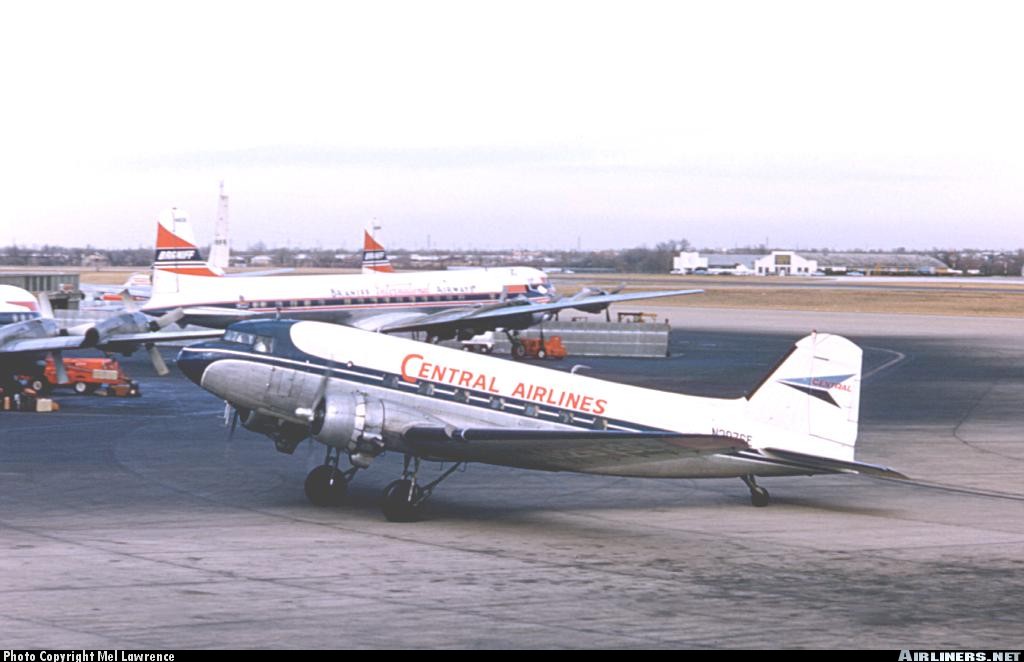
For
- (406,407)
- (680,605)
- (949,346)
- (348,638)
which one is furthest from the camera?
(949,346)

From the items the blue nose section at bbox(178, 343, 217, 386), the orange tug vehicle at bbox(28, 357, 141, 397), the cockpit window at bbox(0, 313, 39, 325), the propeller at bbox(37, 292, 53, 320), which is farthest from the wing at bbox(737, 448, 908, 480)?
the cockpit window at bbox(0, 313, 39, 325)

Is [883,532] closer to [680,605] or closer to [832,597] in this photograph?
[832,597]

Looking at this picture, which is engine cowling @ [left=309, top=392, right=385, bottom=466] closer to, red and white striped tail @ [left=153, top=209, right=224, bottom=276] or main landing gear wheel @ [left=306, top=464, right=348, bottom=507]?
main landing gear wheel @ [left=306, top=464, right=348, bottom=507]

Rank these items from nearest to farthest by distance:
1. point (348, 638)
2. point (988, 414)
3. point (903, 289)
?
point (348, 638) → point (988, 414) → point (903, 289)

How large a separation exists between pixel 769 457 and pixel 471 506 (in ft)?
21.5

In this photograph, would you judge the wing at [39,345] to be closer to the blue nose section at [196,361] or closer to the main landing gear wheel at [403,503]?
the blue nose section at [196,361]

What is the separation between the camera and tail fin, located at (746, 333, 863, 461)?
26250 mm

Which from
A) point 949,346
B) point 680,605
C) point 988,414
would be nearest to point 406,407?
point 680,605

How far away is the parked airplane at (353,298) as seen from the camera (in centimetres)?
6253

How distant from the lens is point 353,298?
65.4 m

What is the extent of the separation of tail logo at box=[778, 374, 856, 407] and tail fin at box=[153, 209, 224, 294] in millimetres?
43601

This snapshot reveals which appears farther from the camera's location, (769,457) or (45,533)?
(769,457)

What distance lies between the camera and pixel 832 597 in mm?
19078

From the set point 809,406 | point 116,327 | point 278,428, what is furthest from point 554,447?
point 116,327
